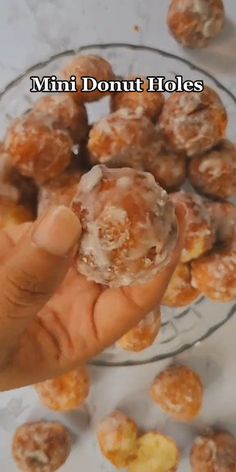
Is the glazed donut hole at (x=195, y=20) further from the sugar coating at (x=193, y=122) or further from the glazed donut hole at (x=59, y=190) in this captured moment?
the glazed donut hole at (x=59, y=190)

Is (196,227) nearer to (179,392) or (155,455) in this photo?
(179,392)

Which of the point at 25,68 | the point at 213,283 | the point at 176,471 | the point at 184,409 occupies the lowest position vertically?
the point at 176,471

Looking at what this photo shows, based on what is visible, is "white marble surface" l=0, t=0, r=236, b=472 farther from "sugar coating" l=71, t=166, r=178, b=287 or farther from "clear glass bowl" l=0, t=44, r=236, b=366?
"sugar coating" l=71, t=166, r=178, b=287

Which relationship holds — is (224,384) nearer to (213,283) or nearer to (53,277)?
(213,283)

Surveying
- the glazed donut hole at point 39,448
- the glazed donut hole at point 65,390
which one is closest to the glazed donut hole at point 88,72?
the glazed donut hole at point 65,390

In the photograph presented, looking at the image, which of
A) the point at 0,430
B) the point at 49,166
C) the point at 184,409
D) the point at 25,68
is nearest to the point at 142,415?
the point at 184,409

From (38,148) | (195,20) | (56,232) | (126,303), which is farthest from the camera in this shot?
(195,20)

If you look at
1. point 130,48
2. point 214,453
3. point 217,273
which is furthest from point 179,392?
point 130,48
